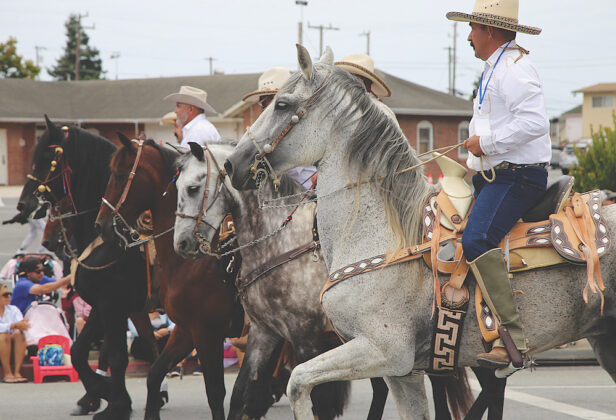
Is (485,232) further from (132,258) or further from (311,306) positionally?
(132,258)

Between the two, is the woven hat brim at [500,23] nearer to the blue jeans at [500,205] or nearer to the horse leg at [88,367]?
the blue jeans at [500,205]

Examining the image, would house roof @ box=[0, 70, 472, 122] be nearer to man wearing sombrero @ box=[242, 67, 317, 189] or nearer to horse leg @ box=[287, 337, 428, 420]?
man wearing sombrero @ box=[242, 67, 317, 189]

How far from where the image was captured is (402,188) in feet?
15.0

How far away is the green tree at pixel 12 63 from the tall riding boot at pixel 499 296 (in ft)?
174

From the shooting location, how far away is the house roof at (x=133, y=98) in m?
40.3

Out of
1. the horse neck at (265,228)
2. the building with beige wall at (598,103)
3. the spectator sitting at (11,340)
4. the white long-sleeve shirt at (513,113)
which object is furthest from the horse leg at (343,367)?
the building with beige wall at (598,103)

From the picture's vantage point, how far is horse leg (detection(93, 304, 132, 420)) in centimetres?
721

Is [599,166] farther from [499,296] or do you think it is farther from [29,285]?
[499,296]

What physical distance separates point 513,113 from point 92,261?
4.64 m

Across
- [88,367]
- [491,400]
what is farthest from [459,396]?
[88,367]

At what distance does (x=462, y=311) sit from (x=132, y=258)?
13.7ft

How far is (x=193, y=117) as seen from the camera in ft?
27.8

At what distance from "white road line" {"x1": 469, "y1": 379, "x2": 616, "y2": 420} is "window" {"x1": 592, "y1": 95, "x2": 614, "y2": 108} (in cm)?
8123

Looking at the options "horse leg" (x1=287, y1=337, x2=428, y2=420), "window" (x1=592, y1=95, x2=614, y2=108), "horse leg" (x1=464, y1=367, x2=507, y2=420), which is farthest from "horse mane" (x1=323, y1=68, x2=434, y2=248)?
"window" (x1=592, y1=95, x2=614, y2=108)
